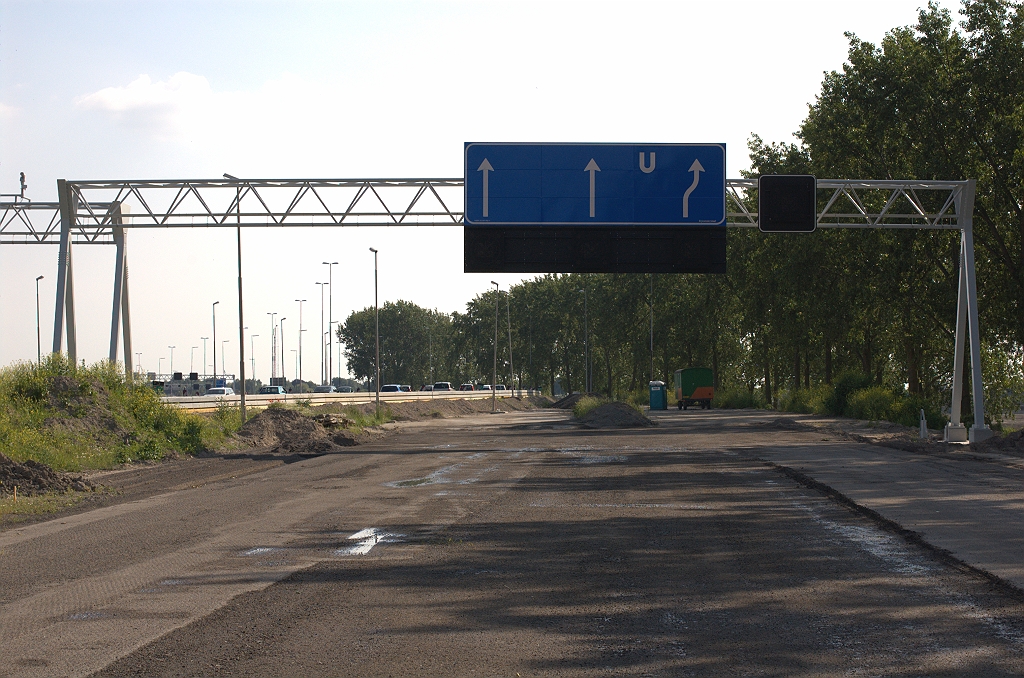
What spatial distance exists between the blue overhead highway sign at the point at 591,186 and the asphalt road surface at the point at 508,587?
11720mm

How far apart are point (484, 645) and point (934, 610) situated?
372cm

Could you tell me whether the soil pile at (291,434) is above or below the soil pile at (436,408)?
above

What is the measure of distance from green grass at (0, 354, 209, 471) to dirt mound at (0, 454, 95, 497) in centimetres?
224

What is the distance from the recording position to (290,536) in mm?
12484

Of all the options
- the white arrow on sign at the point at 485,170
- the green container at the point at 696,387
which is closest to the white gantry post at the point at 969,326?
the white arrow on sign at the point at 485,170

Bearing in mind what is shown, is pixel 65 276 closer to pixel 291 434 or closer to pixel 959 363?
pixel 291 434

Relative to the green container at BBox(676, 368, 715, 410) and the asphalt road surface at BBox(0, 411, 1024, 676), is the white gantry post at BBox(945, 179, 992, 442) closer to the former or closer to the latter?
the asphalt road surface at BBox(0, 411, 1024, 676)

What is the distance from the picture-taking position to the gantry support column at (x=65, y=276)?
31797 mm

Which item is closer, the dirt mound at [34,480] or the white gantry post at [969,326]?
the dirt mound at [34,480]

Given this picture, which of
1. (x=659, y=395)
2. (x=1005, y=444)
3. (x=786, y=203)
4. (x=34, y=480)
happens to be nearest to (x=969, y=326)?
(x=1005, y=444)

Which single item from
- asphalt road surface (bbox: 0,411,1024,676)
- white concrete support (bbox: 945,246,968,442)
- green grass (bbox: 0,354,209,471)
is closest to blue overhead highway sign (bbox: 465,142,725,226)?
white concrete support (bbox: 945,246,968,442)

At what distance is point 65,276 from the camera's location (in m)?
32.3

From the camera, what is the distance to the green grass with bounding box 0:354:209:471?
23.5m

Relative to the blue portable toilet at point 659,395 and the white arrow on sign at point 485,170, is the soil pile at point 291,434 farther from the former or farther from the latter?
the blue portable toilet at point 659,395
